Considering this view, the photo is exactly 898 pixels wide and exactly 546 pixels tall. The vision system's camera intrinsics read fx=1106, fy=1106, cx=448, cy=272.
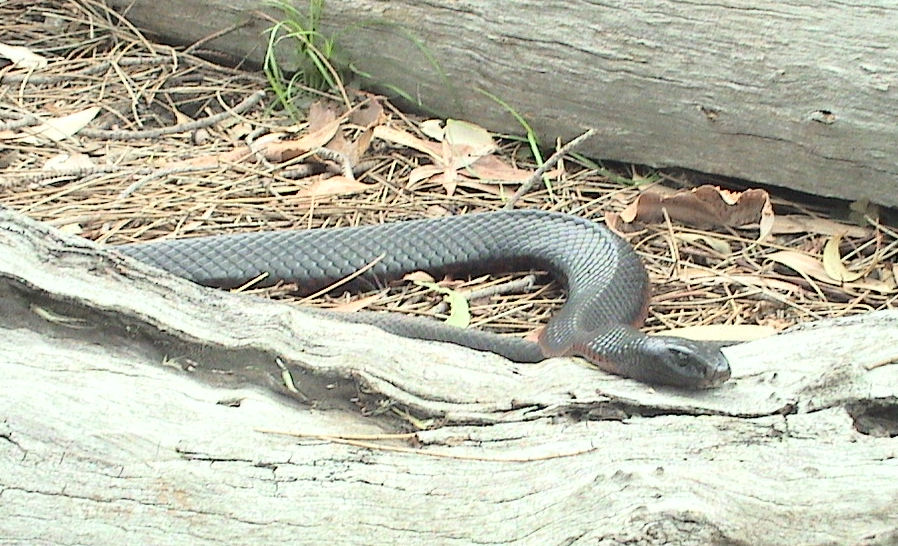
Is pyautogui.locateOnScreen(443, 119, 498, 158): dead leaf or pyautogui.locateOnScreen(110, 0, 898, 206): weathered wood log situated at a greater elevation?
pyautogui.locateOnScreen(110, 0, 898, 206): weathered wood log

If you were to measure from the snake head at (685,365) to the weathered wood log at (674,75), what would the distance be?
4.88ft

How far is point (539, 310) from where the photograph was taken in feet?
9.39

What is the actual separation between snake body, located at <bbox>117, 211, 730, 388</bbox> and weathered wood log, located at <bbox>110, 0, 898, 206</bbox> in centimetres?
48

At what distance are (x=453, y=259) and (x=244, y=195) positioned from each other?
71 cm

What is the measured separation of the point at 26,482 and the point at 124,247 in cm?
146

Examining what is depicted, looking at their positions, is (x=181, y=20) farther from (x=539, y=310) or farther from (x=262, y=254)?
(x=539, y=310)

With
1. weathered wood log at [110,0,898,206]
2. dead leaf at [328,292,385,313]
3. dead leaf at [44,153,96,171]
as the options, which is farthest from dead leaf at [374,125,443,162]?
dead leaf at [44,153,96,171]

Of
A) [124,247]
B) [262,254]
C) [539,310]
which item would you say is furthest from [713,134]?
[124,247]

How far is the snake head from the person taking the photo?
173 cm

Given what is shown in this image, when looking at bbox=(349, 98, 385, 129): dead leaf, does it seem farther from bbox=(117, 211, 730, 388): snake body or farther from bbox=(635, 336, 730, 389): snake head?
bbox=(635, 336, 730, 389): snake head

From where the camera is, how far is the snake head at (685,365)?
5.69 feet

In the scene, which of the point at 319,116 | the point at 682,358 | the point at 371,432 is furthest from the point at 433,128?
the point at 371,432

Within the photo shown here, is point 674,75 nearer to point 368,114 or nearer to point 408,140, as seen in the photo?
point 408,140

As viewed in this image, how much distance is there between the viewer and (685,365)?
1.76 metres
